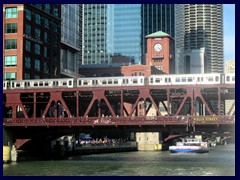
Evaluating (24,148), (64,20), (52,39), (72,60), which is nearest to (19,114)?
(24,148)

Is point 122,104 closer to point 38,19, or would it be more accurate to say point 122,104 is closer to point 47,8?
point 38,19

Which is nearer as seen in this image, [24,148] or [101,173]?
[101,173]

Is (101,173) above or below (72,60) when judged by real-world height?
below

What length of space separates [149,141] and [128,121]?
82.3 meters

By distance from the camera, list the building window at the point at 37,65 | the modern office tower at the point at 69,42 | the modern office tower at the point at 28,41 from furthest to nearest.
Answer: the modern office tower at the point at 69,42 < the building window at the point at 37,65 < the modern office tower at the point at 28,41

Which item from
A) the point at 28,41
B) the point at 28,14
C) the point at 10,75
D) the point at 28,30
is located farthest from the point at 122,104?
the point at 28,14

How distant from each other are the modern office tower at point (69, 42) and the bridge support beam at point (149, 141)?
3035 centimetres

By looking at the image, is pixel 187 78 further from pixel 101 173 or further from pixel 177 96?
pixel 101 173

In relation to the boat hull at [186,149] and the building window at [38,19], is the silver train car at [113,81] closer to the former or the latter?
the building window at [38,19]

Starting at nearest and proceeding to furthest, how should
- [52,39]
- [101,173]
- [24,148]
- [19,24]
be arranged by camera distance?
[101,173] → [24,148] → [19,24] → [52,39]

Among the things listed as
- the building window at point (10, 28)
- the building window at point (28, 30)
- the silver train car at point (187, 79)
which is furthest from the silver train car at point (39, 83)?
the building window at point (28, 30)

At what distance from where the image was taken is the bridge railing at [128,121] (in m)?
81.9

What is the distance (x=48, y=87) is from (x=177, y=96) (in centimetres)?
2306

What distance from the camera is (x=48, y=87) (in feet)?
313
